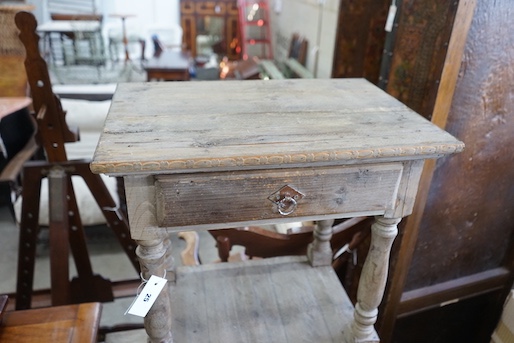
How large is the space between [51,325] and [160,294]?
251 millimetres

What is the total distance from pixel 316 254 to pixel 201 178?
2.34 feet

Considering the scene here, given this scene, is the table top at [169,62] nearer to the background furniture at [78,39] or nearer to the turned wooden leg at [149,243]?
the background furniture at [78,39]

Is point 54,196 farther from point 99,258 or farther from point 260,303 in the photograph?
point 99,258

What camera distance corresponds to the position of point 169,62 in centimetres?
445

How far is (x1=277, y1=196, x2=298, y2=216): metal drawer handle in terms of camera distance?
2.51 feet

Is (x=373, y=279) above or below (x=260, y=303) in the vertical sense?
above

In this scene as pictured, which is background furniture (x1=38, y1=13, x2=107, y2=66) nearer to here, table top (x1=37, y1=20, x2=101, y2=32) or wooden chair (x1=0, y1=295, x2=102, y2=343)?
table top (x1=37, y1=20, x2=101, y2=32)

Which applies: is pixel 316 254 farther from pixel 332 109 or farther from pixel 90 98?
pixel 90 98

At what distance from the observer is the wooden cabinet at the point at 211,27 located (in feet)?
23.0

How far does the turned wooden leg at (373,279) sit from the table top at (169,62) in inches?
145

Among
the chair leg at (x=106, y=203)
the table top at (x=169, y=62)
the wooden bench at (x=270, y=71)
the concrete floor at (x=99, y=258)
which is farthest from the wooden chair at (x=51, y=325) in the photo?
the table top at (x=169, y=62)

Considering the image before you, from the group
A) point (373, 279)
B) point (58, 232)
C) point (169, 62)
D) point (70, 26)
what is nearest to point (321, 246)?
point (373, 279)

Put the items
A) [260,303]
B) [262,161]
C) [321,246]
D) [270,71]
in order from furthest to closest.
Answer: [270,71]
[321,246]
[260,303]
[262,161]

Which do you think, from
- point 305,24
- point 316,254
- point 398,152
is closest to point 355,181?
point 398,152
